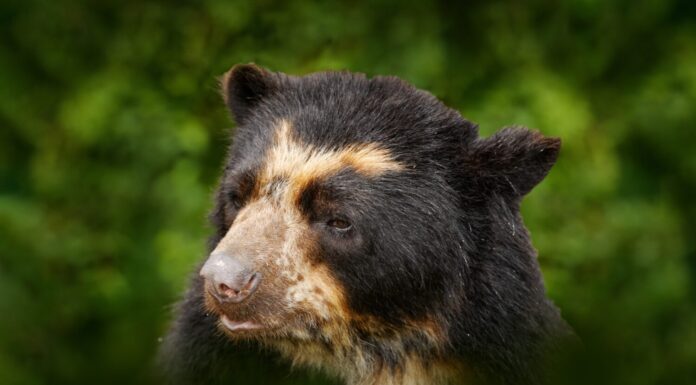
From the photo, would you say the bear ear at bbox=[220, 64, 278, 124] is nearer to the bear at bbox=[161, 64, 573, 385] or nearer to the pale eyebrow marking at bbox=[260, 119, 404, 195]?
the bear at bbox=[161, 64, 573, 385]

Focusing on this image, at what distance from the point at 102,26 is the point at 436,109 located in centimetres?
337

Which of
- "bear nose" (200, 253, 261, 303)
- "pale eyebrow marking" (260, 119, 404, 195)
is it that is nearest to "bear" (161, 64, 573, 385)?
"pale eyebrow marking" (260, 119, 404, 195)

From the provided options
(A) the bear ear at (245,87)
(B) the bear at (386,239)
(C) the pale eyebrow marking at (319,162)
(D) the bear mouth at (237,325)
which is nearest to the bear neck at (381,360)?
(B) the bear at (386,239)

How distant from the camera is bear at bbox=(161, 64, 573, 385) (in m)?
3.08

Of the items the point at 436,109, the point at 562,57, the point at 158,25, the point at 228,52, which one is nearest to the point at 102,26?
the point at 158,25

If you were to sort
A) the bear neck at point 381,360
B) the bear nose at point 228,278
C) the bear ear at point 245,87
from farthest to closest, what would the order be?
the bear ear at point 245,87 < the bear neck at point 381,360 < the bear nose at point 228,278

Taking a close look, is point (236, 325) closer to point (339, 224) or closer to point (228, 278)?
point (228, 278)

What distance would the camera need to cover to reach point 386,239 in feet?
10.3

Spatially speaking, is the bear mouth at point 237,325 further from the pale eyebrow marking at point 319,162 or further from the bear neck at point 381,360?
the pale eyebrow marking at point 319,162

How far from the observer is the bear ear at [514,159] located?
3.26 m

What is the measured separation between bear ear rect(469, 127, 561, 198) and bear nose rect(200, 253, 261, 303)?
92cm

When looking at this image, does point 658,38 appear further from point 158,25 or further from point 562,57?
point 158,25

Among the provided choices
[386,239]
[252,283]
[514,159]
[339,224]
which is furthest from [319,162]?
[514,159]

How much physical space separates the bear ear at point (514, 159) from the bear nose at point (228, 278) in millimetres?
923
